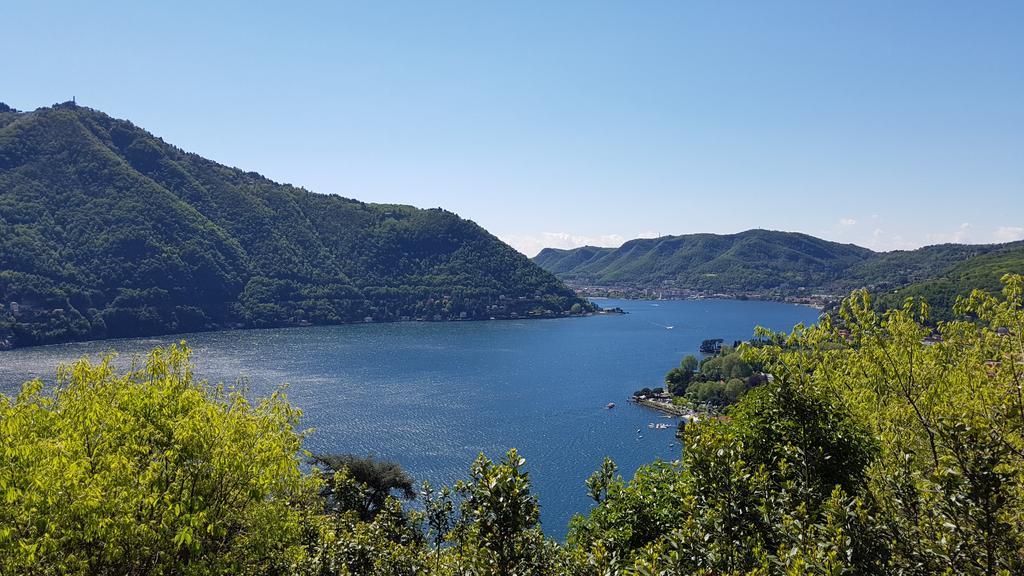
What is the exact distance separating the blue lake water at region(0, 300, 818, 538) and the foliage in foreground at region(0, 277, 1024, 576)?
4389cm

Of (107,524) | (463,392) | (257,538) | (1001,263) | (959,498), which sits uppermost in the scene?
(1001,263)

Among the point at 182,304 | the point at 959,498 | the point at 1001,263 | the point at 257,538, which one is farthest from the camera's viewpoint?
the point at 182,304

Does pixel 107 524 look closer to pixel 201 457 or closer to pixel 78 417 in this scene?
pixel 201 457

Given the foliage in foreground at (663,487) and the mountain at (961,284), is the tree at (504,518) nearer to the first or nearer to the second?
the foliage in foreground at (663,487)

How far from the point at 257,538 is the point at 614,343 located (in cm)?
17360

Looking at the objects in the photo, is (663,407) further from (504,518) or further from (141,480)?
(141,480)

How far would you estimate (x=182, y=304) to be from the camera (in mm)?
183000

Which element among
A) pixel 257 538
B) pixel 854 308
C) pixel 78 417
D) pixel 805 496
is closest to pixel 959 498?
pixel 805 496

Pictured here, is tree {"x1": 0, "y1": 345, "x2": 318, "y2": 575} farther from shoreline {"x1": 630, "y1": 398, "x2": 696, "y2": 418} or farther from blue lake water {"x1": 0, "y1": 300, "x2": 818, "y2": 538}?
shoreline {"x1": 630, "y1": 398, "x2": 696, "y2": 418}

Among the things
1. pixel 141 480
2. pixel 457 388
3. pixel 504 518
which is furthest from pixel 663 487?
pixel 457 388

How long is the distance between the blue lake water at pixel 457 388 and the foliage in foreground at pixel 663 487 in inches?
1728

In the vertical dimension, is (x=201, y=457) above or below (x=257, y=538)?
above

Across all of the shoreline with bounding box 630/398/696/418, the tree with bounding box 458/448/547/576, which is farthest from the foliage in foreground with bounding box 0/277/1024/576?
the shoreline with bounding box 630/398/696/418

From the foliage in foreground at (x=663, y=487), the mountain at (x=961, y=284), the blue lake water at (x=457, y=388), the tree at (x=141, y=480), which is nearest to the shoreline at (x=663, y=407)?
the blue lake water at (x=457, y=388)
